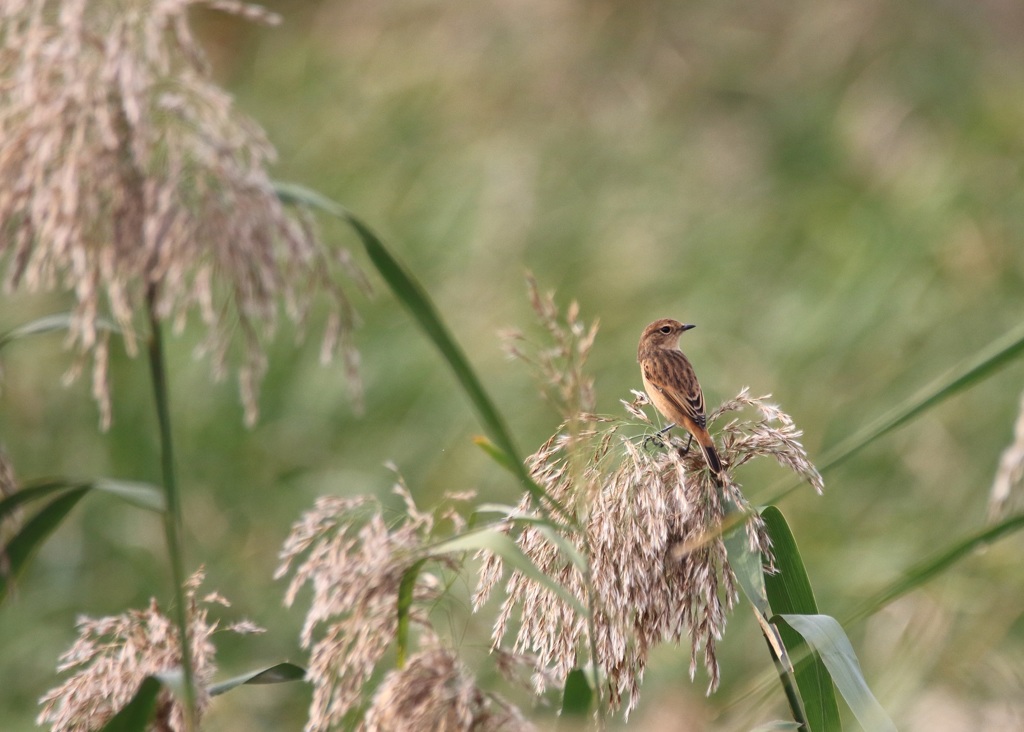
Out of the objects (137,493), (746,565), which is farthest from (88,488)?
(746,565)

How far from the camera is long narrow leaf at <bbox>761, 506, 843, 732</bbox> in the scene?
1.33m

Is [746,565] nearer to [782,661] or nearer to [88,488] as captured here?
[782,661]

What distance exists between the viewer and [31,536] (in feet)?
3.89

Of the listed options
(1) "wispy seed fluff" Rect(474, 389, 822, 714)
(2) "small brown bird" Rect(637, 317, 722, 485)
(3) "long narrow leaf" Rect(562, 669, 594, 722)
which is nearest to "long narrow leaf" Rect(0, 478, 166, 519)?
(1) "wispy seed fluff" Rect(474, 389, 822, 714)

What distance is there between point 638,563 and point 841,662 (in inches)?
9.5

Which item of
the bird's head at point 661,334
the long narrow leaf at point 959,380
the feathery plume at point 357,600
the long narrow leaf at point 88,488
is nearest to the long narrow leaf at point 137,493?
the long narrow leaf at point 88,488

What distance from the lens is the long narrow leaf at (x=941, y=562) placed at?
101 centimetres

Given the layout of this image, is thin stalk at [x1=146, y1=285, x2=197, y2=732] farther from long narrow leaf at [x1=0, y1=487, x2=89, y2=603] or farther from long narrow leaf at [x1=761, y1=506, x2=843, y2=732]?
long narrow leaf at [x1=761, y1=506, x2=843, y2=732]

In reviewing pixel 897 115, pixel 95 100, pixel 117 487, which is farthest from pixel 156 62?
pixel 897 115

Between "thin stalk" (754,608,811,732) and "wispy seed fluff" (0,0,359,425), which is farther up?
"wispy seed fluff" (0,0,359,425)

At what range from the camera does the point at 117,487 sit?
3.83 ft

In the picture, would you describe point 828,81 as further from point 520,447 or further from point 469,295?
point 520,447

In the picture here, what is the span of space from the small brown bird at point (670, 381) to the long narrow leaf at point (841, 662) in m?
0.73

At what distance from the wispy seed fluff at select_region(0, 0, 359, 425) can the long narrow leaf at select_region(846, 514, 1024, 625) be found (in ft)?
1.69
